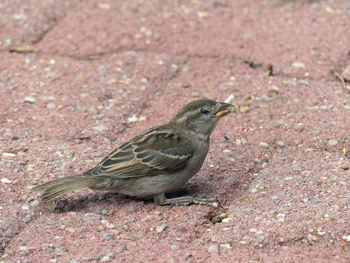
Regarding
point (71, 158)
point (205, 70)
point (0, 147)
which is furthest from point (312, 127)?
point (0, 147)

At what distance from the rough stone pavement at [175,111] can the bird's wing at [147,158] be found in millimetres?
A: 248

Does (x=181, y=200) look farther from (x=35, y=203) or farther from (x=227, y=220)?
(x=35, y=203)

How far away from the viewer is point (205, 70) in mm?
6129

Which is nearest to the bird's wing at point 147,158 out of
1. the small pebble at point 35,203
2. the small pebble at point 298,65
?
the small pebble at point 35,203

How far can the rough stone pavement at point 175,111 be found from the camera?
379 centimetres

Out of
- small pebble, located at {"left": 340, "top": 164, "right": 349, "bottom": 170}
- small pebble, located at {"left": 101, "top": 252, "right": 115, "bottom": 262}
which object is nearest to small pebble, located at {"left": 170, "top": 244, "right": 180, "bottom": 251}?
small pebble, located at {"left": 101, "top": 252, "right": 115, "bottom": 262}

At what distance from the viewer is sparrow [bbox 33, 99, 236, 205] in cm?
426

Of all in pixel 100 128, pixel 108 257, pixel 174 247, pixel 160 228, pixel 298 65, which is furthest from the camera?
pixel 298 65

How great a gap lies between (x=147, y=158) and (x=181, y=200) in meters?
0.38

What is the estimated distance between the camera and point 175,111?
18.2ft

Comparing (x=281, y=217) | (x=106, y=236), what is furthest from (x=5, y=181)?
(x=281, y=217)

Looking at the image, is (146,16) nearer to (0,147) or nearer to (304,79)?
(304,79)

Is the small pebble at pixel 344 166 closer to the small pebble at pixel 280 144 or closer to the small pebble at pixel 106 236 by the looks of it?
the small pebble at pixel 280 144

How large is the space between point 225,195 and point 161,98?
1596 mm
